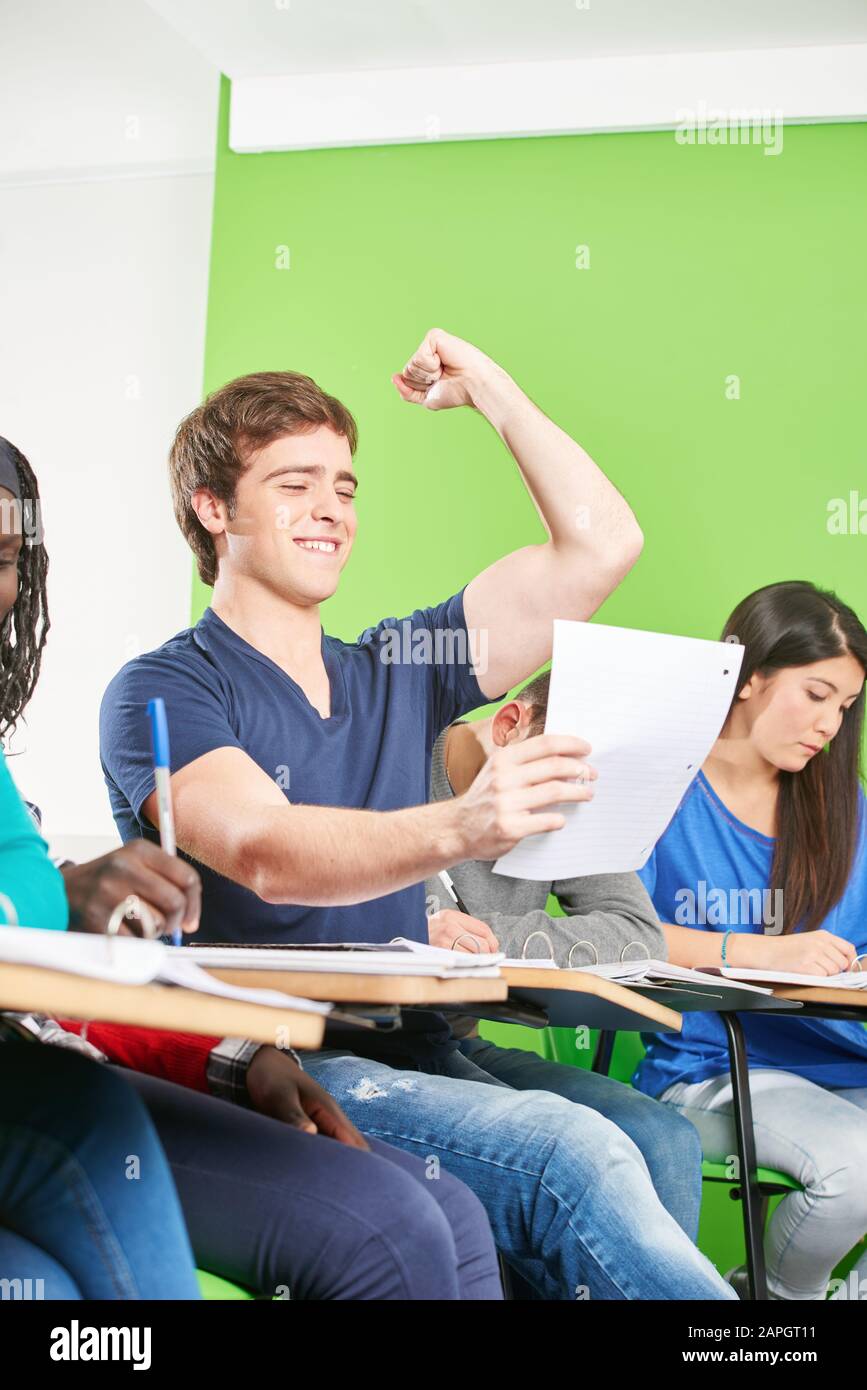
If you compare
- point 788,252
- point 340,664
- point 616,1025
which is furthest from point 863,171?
point 616,1025

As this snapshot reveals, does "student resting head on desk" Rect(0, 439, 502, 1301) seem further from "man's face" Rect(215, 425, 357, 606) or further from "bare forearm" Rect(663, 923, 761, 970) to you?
"bare forearm" Rect(663, 923, 761, 970)

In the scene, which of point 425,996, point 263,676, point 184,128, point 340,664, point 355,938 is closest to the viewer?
point 425,996

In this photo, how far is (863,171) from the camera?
3.54m

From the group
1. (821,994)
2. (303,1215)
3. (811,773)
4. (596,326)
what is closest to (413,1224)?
(303,1215)

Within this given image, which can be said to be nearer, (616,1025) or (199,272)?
(616,1025)

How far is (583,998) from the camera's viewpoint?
152 centimetres

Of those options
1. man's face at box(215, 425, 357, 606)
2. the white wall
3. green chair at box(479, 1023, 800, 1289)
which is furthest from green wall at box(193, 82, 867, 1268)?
man's face at box(215, 425, 357, 606)

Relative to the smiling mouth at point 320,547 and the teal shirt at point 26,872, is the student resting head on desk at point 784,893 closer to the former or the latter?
the smiling mouth at point 320,547

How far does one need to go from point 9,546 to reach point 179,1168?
3.11 feet

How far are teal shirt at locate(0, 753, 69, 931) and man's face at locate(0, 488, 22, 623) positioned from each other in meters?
0.56

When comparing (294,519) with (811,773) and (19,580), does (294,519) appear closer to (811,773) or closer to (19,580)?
(19,580)

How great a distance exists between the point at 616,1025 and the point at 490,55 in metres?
2.85

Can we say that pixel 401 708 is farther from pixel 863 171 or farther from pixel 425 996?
pixel 863 171

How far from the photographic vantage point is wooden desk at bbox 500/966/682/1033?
1439 mm
